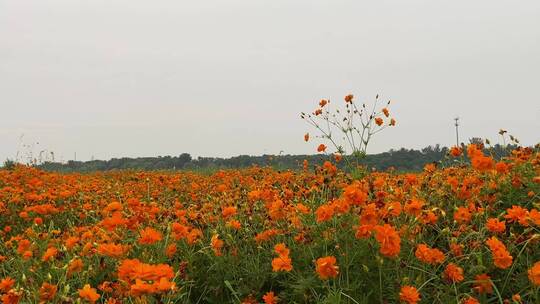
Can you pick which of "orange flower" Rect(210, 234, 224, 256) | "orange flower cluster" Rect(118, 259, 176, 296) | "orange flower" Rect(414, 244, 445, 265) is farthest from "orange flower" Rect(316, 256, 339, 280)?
"orange flower" Rect(210, 234, 224, 256)

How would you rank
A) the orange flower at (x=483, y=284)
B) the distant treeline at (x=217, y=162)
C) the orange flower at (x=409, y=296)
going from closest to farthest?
the orange flower at (x=409, y=296) → the orange flower at (x=483, y=284) → the distant treeline at (x=217, y=162)

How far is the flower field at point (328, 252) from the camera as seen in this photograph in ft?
8.25

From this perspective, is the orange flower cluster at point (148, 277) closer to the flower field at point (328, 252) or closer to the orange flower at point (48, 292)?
the flower field at point (328, 252)

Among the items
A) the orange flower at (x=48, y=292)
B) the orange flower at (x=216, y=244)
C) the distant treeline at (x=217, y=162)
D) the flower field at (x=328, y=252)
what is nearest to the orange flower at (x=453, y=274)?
the flower field at (x=328, y=252)

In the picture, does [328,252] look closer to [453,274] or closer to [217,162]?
[453,274]

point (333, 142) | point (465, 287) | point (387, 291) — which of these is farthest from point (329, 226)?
point (333, 142)

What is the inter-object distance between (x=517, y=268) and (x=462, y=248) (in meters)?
0.57

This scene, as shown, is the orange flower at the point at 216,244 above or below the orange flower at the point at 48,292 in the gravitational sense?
above

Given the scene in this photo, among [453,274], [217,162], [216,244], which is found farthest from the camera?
[217,162]

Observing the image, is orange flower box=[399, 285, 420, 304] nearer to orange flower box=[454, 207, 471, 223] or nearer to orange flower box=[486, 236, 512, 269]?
orange flower box=[486, 236, 512, 269]

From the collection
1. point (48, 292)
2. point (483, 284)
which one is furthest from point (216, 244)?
point (483, 284)

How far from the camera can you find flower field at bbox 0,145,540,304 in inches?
99.0

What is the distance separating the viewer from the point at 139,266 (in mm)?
2039

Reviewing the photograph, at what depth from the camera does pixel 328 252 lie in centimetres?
310
